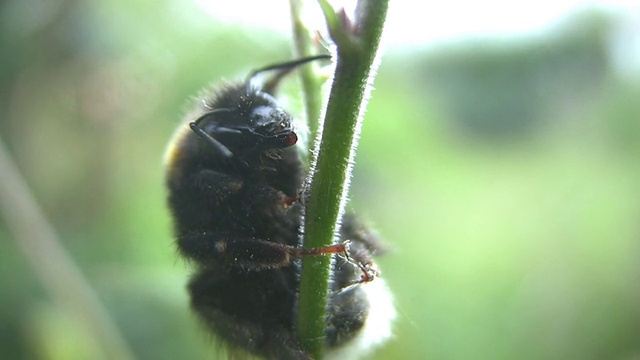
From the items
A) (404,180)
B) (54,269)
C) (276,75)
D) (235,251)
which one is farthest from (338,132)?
(404,180)

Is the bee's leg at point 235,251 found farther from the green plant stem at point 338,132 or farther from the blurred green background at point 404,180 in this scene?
the blurred green background at point 404,180

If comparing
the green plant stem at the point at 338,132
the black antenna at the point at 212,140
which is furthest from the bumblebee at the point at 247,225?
the green plant stem at the point at 338,132

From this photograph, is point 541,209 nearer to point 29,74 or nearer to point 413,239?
point 413,239

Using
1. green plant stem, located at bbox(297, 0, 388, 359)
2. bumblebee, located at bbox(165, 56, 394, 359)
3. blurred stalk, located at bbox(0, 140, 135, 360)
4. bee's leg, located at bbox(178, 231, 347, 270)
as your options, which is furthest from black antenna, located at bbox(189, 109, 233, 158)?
blurred stalk, located at bbox(0, 140, 135, 360)

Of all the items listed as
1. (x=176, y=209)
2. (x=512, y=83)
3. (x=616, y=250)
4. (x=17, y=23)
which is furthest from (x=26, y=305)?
(x=512, y=83)

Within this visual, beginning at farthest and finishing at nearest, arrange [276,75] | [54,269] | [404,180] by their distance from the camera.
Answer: [404,180], [54,269], [276,75]

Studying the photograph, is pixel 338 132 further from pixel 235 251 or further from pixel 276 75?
pixel 276 75
